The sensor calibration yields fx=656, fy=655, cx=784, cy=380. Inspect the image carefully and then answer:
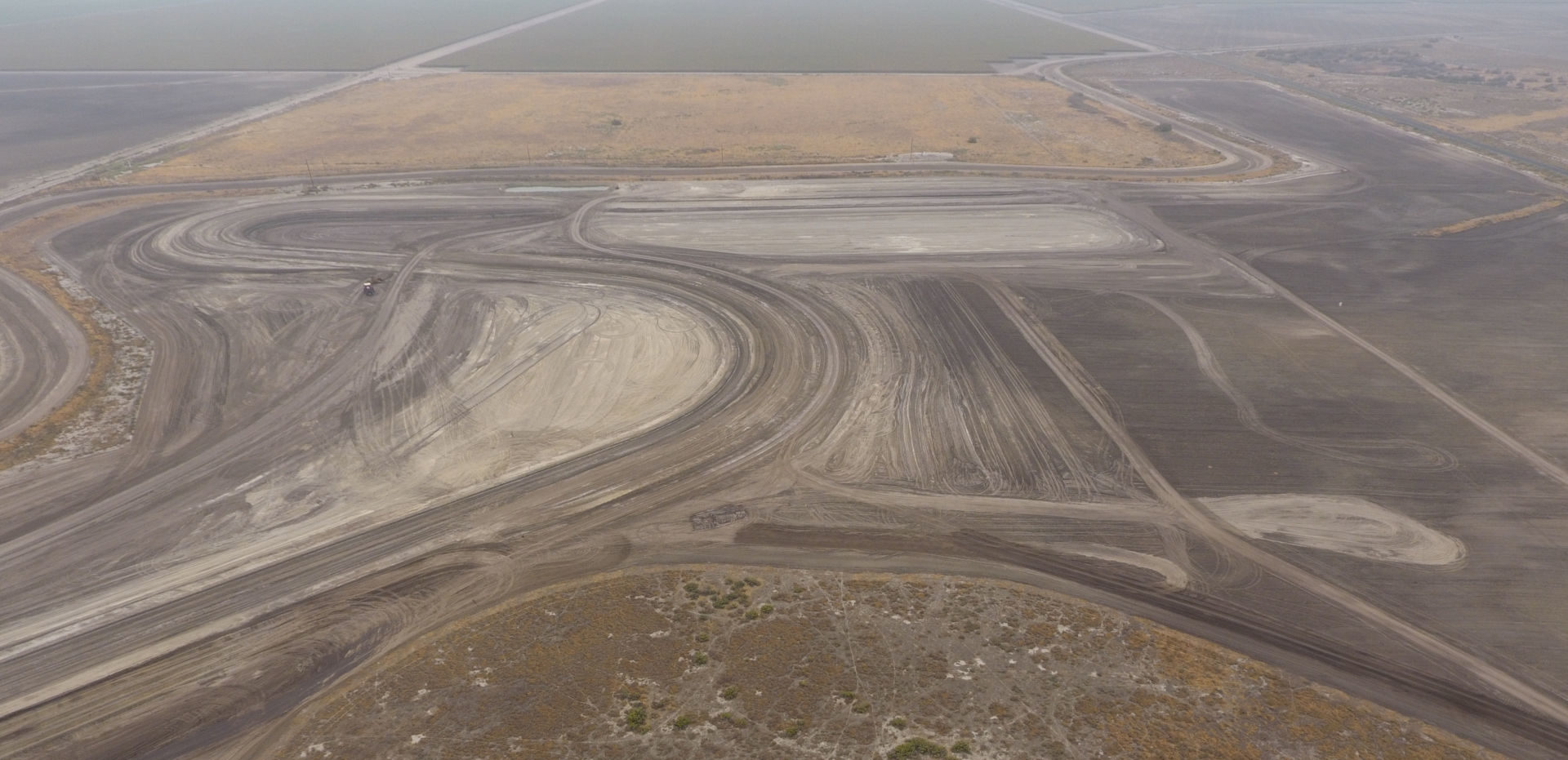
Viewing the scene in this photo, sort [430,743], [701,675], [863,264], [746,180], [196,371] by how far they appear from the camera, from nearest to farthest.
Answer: [430,743]
[701,675]
[196,371]
[863,264]
[746,180]

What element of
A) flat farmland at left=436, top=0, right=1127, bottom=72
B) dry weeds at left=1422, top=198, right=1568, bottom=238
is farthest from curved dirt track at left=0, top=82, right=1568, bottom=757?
flat farmland at left=436, top=0, right=1127, bottom=72

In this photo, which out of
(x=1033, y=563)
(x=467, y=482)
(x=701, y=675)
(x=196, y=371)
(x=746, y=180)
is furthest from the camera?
(x=746, y=180)

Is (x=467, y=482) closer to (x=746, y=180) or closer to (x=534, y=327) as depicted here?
(x=534, y=327)

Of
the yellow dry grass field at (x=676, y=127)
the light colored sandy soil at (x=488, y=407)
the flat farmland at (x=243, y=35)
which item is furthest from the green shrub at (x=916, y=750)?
the flat farmland at (x=243, y=35)

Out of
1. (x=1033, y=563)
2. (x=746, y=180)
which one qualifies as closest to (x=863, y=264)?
(x=746, y=180)

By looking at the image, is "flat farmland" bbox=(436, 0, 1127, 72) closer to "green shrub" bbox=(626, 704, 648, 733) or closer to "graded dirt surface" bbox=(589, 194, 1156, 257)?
"graded dirt surface" bbox=(589, 194, 1156, 257)

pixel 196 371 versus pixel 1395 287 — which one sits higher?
pixel 196 371

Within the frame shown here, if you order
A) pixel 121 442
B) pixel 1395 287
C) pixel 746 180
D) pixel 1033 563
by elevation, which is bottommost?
pixel 1033 563

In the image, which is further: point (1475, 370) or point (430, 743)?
point (1475, 370)

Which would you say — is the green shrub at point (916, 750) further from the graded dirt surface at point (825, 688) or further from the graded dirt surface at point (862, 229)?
the graded dirt surface at point (862, 229)
